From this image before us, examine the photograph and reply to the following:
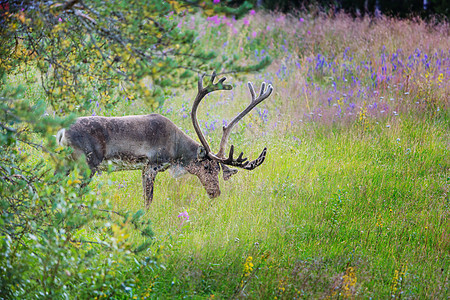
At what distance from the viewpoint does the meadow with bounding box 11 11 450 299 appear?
14.4 feet

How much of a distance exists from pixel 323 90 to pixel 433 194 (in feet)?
14.1

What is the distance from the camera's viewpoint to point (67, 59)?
4.21 meters

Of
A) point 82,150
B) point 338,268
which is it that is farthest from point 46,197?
point 338,268

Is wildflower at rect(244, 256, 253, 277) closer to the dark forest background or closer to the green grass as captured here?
the green grass

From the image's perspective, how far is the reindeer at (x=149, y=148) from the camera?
5.59 metres

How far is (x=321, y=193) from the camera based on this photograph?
248 inches

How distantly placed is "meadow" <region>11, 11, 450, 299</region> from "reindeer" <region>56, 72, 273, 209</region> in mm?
271

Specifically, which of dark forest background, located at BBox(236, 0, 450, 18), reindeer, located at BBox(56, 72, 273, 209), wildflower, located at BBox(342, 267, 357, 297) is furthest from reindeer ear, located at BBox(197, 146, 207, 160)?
dark forest background, located at BBox(236, 0, 450, 18)

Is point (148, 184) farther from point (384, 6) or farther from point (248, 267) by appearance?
point (384, 6)

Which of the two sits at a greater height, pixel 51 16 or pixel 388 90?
pixel 51 16

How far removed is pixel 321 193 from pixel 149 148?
2402 millimetres

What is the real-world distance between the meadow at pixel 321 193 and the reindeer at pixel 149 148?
0.27 meters

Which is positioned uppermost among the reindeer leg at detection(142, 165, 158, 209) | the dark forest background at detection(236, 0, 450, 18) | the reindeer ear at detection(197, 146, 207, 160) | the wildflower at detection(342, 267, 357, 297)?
the dark forest background at detection(236, 0, 450, 18)

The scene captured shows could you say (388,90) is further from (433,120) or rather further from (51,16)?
(51,16)
